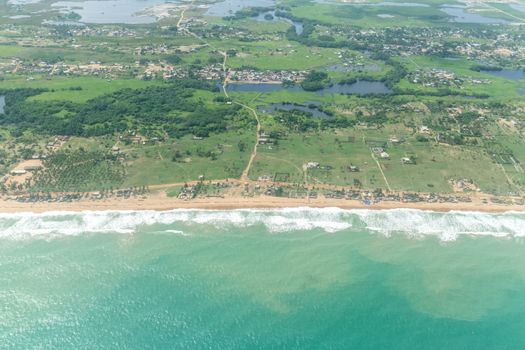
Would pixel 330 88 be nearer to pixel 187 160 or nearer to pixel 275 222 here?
pixel 187 160

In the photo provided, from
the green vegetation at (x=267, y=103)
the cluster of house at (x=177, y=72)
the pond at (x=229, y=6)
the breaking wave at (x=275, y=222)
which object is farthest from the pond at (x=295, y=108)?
the pond at (x=229, y=6)

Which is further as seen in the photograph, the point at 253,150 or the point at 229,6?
the point at 229,6

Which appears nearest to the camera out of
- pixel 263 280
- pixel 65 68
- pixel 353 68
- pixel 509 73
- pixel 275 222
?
pixel 263 280

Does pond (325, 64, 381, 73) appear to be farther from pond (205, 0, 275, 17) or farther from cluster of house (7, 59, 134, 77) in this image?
pond (205, 0, 275, 17)

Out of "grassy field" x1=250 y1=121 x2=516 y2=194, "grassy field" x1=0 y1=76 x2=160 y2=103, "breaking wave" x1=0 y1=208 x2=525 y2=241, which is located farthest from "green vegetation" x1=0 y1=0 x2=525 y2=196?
"breaking wave" x1=0 y1=208 x2=525 y2=241

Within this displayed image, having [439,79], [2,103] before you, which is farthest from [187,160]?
[439,79]

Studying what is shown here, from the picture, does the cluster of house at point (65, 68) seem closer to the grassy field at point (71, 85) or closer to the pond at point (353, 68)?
the grassy field at point (71, 85)

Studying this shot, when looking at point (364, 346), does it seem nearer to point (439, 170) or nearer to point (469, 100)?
point (439, 170)
